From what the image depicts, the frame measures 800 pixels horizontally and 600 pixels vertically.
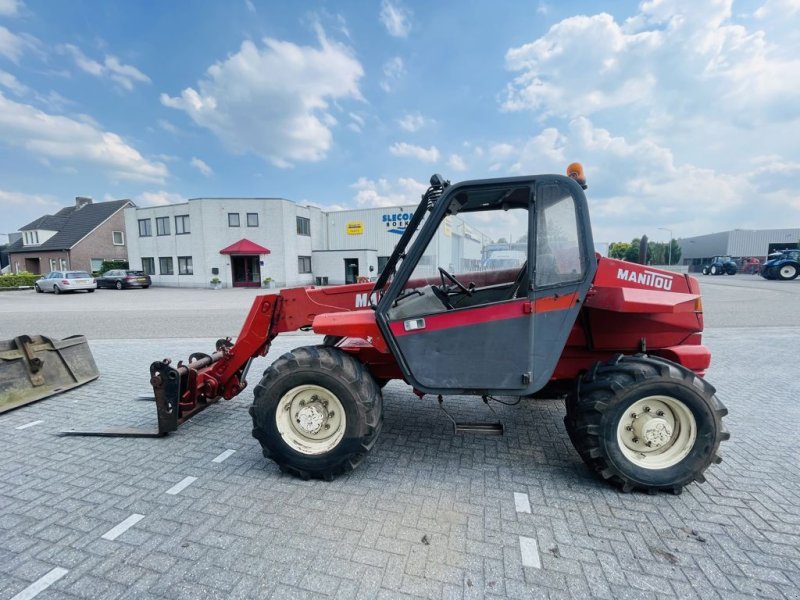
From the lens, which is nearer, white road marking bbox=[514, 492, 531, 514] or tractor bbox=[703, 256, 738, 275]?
white road marking bbox=[514, 492, 531, 514]

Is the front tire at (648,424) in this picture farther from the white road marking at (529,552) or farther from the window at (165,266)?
the window at (165,266)

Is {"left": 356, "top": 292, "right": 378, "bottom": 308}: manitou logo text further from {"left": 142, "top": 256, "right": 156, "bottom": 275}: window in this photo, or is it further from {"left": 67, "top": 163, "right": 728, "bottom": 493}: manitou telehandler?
{"left": 142, "top": 256, "right": 156, "bottom": 275}: window

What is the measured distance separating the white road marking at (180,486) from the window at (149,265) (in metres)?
34.1

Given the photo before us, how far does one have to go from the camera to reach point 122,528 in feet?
8.15

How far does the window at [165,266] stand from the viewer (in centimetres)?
3069

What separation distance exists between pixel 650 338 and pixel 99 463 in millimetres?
5018

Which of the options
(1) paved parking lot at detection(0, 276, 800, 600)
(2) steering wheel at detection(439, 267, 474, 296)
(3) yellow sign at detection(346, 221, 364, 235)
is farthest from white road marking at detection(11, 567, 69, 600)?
(3) yellow sign at detection(346, 221, 364, 235)

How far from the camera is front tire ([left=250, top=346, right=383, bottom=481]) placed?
2.96 meters

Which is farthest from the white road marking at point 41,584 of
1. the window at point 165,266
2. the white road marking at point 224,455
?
the window at point 165,266

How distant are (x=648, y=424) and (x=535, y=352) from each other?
101 centimetres

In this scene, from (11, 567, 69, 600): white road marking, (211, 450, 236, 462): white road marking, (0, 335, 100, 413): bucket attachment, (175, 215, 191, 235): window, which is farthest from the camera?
(175, 215, 191, 235): window

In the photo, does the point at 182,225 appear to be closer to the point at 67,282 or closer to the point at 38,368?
the point at 67,282

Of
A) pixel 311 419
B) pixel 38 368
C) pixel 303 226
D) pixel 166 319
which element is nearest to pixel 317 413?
pixel 311 419

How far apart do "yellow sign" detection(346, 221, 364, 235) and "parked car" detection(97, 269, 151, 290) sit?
16.1 metres
